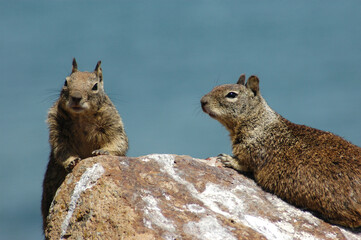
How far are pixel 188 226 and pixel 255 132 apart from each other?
118 inches

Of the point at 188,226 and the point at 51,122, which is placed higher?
the point at 51,122

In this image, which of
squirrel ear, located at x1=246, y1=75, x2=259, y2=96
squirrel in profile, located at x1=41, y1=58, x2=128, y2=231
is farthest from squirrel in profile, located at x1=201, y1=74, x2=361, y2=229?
squirrel in profile, located at x1=41, y1=58, x2=128, y2=231

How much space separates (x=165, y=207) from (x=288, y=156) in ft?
8.63

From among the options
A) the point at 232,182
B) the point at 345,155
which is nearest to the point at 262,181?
the point at 232,182

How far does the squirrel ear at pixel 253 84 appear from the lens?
27.9ft

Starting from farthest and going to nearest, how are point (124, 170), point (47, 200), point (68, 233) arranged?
1. point (47, 200)
2. point (124, 170)
3. point (68, 233)

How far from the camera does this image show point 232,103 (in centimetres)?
833

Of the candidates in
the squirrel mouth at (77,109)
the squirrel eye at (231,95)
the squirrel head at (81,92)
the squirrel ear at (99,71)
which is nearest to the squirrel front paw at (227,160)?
the squirrel eye at (231,95)

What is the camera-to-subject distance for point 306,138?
766cm

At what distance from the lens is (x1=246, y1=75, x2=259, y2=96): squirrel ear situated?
851 cm

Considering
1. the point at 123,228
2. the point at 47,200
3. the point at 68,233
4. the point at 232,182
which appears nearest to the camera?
the point at 123,228

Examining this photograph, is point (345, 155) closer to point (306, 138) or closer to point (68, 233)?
point (306, 138)

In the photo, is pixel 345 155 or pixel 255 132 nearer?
pixel 345 155

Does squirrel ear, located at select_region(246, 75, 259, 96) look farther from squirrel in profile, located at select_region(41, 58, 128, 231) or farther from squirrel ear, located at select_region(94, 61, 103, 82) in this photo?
squirrel ear, located at select_region(94, 61, 103, 82)
